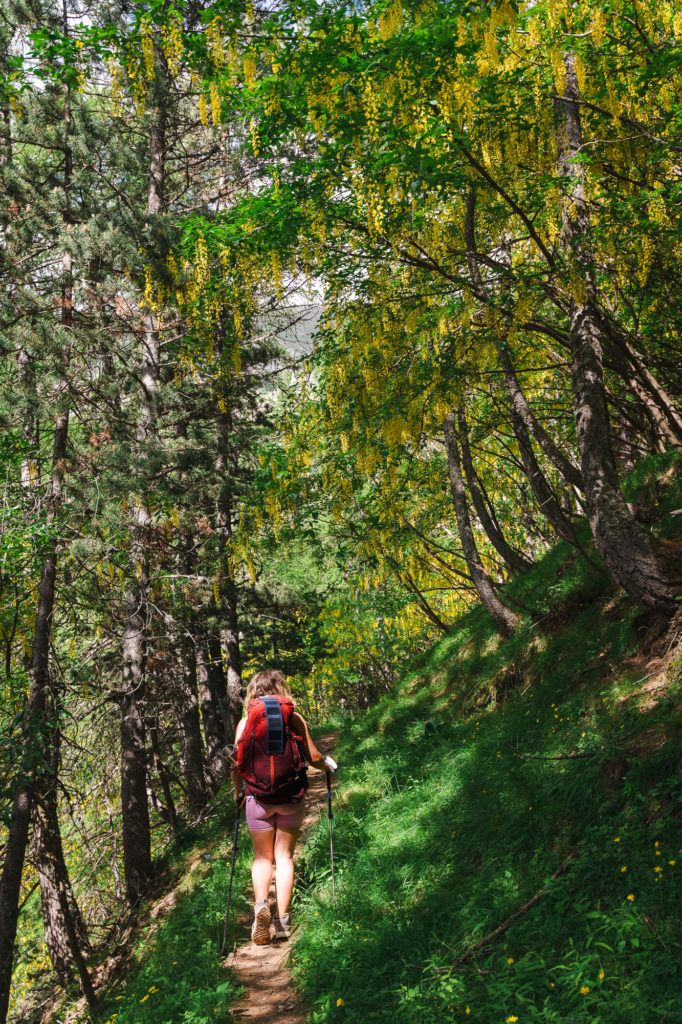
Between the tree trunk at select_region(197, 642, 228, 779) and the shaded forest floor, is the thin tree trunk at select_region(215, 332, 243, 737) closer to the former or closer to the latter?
the tree trunk at select_region(197, 642, 228, 779)

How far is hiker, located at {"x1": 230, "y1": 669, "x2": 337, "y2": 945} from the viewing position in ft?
13.3

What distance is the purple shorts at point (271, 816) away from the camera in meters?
4.10

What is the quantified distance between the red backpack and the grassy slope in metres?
1.00

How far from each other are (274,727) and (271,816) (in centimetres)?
55

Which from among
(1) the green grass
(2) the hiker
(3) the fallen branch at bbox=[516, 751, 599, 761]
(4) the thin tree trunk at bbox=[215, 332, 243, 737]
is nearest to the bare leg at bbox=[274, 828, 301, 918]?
(2) the hiker

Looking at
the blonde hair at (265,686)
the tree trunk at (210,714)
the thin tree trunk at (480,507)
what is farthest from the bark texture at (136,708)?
the blonde hair at (265,686)

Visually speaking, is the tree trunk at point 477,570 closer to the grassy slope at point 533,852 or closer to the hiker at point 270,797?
the grassy slope at point 533,852

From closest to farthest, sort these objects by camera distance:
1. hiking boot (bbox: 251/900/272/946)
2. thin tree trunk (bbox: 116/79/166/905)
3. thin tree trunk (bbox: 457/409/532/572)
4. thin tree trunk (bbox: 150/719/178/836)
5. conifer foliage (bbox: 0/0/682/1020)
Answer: hiking boot (bbox: 251/900/272/946)
conifer foliage (bbox: 0/0/682/1020)
thin tree trunk (bbox: 457/409/532/572)
thin tree trunk (bbox: 116/79/166/905)
thin tree trunk (bbox: 150/719/178/836)

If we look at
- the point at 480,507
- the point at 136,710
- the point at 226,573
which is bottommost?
the point at 136,710

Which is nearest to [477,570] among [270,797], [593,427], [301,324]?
[593,427]

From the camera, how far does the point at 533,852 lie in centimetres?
403

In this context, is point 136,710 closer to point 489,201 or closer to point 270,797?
point 270,797

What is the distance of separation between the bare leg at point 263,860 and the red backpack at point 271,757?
0.22 m

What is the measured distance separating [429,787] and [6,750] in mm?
4023
